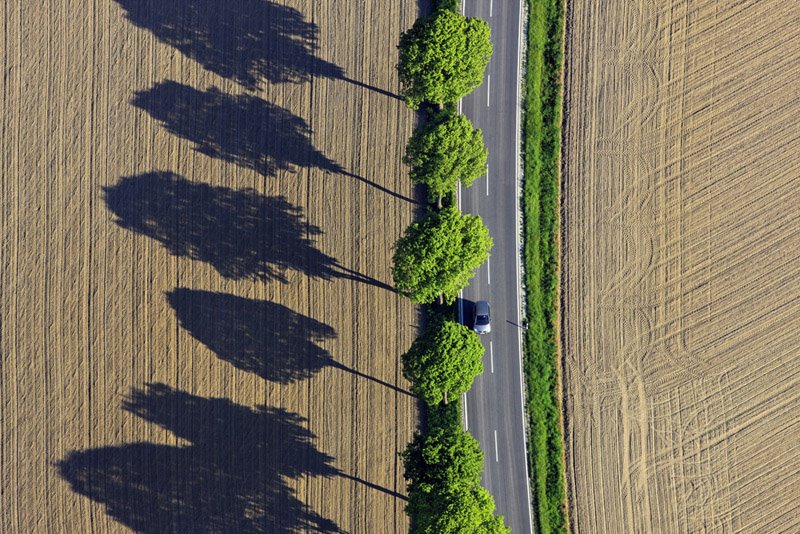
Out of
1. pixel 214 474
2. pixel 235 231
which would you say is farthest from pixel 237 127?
pixel 214 474

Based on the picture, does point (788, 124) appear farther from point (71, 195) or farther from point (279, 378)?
point (71, 195)

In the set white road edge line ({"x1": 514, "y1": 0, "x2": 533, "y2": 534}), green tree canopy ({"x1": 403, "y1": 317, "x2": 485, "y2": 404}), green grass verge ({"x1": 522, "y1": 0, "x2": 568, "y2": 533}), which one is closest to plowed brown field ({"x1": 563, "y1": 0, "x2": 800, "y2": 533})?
green grass verge ({"x1": 522, "y1": 0, "x2": 568, "y2": 533})

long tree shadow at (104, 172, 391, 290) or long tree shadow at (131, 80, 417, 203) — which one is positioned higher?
long tree shadow at (131, 80, 417, 203)

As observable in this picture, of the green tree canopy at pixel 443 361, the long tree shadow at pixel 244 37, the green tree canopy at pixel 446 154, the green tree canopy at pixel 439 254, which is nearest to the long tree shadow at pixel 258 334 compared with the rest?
the green tree canopy at pixel 443 361

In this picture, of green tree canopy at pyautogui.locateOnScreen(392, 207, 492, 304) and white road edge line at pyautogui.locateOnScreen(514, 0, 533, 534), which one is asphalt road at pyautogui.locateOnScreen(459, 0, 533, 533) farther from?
green tree canopy at pyautogui.locateOnScreen(392, 207, 492, 304)

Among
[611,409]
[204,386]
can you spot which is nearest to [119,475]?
[204,386]

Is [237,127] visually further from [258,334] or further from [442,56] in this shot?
[442,56]

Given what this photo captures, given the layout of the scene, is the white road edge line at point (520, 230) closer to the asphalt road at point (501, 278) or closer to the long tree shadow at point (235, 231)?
the asphalt road at point (501, 278)
